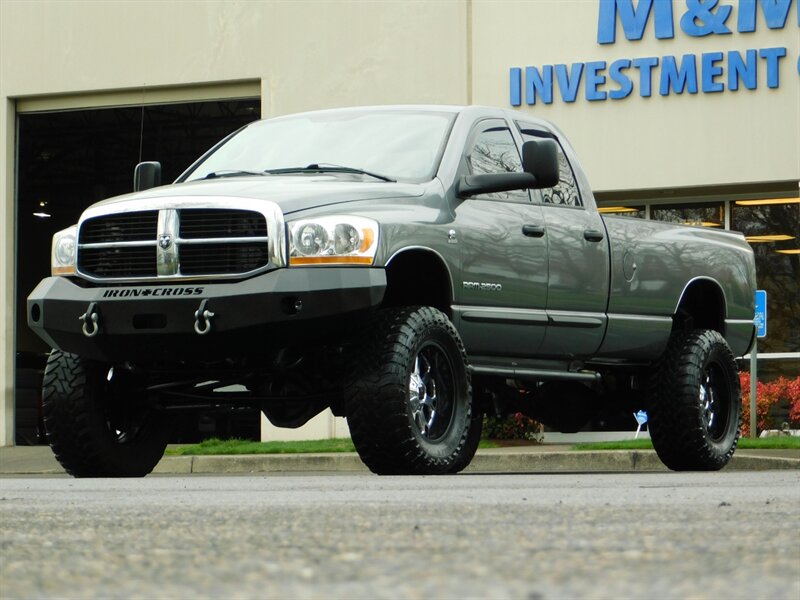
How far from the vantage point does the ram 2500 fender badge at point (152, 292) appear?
8055mm

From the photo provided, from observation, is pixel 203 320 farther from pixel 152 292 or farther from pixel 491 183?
pixel 491 183

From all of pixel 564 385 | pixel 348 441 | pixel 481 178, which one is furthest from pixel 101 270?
pixel 348 441

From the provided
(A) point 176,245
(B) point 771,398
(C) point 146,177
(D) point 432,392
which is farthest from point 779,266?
(A) point 176,245

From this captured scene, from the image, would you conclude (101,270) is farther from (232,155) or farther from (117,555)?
(117,555)

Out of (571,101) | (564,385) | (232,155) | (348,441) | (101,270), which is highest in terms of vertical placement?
(571,101)

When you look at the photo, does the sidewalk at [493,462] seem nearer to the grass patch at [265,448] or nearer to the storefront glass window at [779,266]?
the grass patch at [265,448]

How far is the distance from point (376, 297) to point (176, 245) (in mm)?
1083

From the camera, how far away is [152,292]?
8.16 metres

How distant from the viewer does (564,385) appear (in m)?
10.6

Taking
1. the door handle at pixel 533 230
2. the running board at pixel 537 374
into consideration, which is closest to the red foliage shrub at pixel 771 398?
the running board at pixel 537 374

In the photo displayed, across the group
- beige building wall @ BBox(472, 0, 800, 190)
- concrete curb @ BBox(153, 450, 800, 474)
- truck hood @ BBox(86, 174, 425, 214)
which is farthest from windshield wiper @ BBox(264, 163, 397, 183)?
beige building wall @ BBox(472, 0, 800, 190)

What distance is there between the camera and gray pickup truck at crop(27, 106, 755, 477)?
26.1 feet

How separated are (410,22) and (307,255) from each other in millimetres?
13662

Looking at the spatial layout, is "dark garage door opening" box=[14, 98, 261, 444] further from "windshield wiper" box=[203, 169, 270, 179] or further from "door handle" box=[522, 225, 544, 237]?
"door handle" box=[522, 225, 544, 237]
